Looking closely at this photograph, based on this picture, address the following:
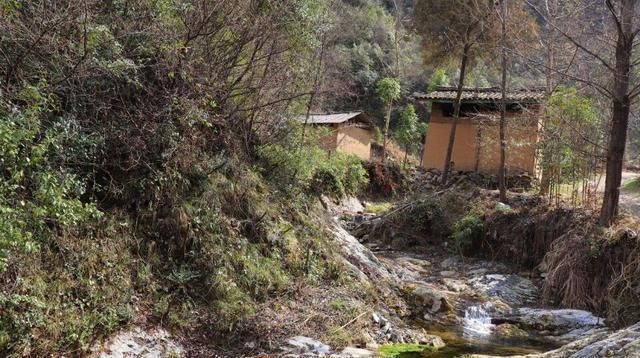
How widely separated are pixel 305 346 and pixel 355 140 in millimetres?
20044

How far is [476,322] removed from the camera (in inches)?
360

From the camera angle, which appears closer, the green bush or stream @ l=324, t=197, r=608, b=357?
stream @ l=324, t=197, r=608, b=357

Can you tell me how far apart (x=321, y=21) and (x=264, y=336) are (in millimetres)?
6270

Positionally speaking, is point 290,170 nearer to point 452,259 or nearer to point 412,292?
point 412,292

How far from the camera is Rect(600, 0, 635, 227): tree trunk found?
983 cm

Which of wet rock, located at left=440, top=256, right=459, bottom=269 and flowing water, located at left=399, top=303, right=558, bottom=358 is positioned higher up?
wet rock, located at left=440, top=256, right=459, bottom=269

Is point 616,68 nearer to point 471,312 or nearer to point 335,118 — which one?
point 471,312

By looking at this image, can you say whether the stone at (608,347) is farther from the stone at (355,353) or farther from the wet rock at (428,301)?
the wet rock at (428,301)

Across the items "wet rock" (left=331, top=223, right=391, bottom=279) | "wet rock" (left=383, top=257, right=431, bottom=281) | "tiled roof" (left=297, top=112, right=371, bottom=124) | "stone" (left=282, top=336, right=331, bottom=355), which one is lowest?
"stone" (left=282, top=336, right=331, bottom=355)

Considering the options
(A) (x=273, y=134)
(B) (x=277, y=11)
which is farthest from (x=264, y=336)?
Result: (B) (x=277, y=11)

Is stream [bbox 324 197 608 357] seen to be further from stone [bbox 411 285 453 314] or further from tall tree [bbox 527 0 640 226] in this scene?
tall tree [bbox 527 0 640 226]

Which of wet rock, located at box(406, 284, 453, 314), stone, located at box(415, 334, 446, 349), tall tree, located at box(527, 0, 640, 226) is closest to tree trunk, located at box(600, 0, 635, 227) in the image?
tall tree, located at box(527, 0, 640, 226)

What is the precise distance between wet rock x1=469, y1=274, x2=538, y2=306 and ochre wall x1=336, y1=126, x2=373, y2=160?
12.8 metres

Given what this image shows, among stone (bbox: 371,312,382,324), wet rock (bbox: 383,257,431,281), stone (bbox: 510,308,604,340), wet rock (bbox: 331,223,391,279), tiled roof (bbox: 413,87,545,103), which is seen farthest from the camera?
tiled roof (bbox: 413,87,545,103)
